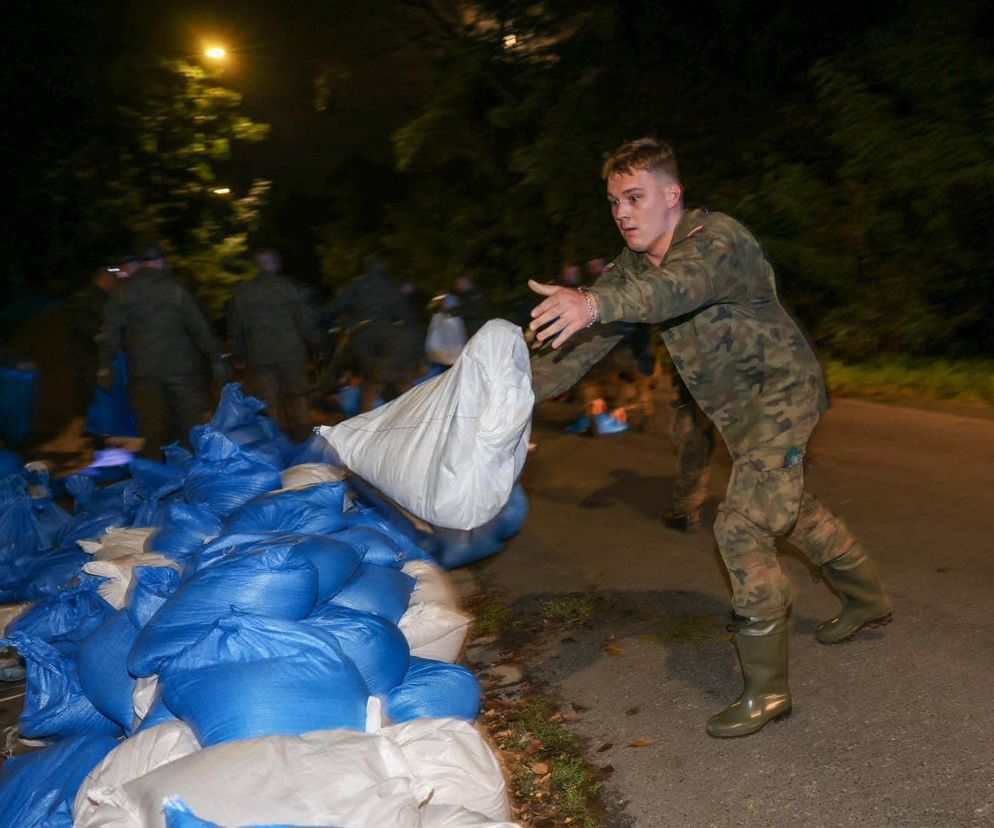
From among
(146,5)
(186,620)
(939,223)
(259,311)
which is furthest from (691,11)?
(186,620)

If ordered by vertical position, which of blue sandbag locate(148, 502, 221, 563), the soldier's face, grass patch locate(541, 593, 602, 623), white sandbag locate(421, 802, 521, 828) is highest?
the soldier's face

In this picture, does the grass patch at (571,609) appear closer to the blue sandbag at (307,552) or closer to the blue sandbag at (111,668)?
the blue sandbag at (307,552)

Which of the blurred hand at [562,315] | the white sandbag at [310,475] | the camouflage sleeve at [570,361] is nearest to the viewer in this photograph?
the blurred hand at [562,315]

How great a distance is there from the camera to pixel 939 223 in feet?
38.0

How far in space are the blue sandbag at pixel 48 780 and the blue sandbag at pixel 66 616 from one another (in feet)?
1.72

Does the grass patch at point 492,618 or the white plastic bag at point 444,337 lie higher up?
the white plastic bag at point 444,337

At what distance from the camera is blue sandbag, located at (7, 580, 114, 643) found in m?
4.04

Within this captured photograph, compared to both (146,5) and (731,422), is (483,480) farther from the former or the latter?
(146,5)

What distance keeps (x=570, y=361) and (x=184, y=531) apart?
1628 millimetres

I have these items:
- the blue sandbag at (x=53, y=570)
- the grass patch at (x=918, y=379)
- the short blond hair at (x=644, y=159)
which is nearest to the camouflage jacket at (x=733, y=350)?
the short blond hair at (x=644, y=159)

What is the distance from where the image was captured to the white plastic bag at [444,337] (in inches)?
355

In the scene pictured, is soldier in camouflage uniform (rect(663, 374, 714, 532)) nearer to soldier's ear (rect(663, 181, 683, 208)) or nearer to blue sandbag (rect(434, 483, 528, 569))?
blue sandbag (rect(434, 483, 528, 569))

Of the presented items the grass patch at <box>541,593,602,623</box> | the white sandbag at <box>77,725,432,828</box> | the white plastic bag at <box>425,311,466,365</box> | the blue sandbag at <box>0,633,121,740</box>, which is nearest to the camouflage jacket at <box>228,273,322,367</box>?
the white plastic bag at <box>425,311,466,365</box>

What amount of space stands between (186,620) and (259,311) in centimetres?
636
